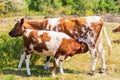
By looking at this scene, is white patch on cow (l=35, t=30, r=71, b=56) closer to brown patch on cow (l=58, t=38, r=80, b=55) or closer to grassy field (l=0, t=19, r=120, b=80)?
brown patch on cow (l=58, t=38, r=80, b=55)

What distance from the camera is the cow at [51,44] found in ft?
36.8

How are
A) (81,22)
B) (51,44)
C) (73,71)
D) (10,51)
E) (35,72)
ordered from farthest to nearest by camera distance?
1. (10,51)
2. (73,71)
3. (81,22)
4. (35,72)
5. (51,44)

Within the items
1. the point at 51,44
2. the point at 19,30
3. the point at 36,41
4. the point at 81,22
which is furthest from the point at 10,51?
the point at 81,22

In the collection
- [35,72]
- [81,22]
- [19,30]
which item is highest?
[81,22]

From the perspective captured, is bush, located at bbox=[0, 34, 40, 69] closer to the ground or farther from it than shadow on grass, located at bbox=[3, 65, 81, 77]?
farther from it

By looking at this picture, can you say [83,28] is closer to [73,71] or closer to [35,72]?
[73,71]

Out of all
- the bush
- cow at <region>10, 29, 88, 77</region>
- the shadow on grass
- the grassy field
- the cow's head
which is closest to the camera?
the grassy field

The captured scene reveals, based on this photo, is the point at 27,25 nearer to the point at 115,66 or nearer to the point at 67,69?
the point at 67,69

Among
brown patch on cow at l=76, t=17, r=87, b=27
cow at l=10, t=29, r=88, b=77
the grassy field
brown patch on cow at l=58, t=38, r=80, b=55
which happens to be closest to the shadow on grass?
the grassy field

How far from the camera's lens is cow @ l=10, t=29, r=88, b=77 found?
11219 millimetres

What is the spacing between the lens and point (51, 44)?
36.7ft

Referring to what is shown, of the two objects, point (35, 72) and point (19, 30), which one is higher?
point (19, 30)

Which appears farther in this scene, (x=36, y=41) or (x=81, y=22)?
(x=81, y=22)

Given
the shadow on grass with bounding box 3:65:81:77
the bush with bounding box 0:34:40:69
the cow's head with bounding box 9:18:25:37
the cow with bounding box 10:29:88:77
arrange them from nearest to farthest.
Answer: the cow with bounding box 10:29:88:77 → the shadow on grass with bounding box 3:65:81:77 → the cow's head with bounding box 9:18:25:37 → the bush with bounding box 0:34:40:69
